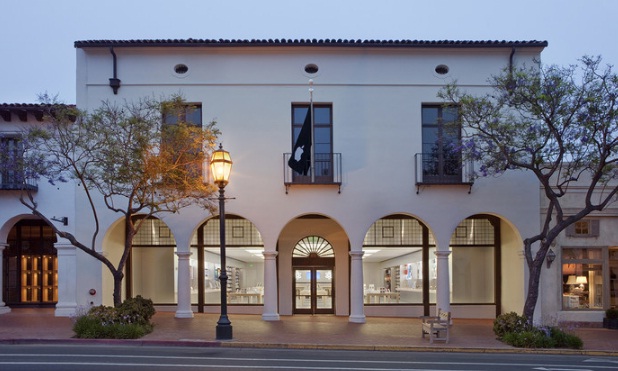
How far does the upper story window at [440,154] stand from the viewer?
68.6 feet

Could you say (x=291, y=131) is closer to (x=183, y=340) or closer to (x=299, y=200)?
(x=299, y=200)

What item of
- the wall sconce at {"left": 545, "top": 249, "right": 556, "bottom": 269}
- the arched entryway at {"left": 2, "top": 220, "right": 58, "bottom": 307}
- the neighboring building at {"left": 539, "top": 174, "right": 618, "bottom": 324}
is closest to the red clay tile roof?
the neighboring building at {"left": 539, "top": 174, "right": 618, "bottom": 324}

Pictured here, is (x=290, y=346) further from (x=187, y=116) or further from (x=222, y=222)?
(x=187, y=116)

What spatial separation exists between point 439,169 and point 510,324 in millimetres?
6009

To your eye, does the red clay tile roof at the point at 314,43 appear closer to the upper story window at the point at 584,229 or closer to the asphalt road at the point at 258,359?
the upper story window at the point at 584,229

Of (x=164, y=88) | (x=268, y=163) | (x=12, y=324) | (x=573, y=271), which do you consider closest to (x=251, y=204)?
(x=268, y=163)

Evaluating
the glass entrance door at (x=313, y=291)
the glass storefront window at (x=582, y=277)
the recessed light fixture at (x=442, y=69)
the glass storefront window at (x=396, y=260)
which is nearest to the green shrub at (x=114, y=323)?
the glass entrance door at (x=313, y=291)

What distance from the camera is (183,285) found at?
2088 centimetres

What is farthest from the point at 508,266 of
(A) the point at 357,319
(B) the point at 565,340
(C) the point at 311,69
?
(C) the point at 311,69

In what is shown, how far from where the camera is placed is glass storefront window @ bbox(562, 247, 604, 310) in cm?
2111

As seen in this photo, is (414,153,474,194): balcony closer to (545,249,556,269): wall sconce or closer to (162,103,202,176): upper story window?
(545,249,556,269): wall sconce

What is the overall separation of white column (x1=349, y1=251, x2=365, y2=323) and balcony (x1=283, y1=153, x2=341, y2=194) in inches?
96.5

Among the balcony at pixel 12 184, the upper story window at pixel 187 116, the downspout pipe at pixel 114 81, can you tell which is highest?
the downspout pipe at pixel 114 81

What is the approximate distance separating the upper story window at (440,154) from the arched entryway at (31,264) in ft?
47.7
